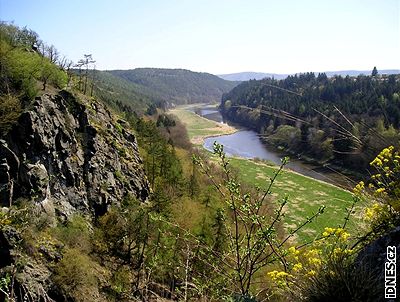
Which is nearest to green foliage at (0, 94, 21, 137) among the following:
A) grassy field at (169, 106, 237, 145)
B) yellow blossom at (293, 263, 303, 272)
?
yellow blossom at (293, 263, 303, 272)

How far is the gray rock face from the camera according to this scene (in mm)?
30938

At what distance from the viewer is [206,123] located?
127438mm

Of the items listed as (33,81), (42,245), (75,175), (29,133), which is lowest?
(42,245)

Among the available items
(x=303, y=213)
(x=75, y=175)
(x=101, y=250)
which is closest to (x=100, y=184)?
(x=75, y=175)

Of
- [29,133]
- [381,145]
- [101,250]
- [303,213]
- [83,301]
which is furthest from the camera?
[303,213]

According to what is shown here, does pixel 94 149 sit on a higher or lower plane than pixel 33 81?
lower

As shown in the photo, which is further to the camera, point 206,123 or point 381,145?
point 206,123

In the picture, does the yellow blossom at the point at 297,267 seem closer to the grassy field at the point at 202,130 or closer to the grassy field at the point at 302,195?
the grassy field at the point at 302,195

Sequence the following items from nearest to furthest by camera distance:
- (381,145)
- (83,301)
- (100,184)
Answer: (381,145) → (83,301) → (100,184)

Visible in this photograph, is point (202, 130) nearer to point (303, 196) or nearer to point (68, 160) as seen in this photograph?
point (303, 196)

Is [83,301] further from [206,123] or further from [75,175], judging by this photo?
[206,123]

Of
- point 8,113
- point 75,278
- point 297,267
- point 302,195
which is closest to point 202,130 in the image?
point 302,195

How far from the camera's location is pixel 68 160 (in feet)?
118

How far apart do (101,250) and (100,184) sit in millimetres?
7966
